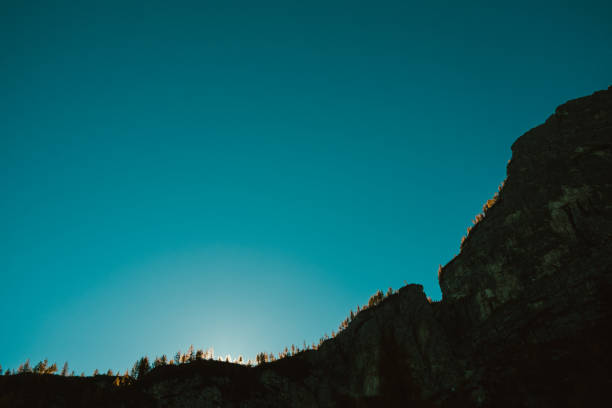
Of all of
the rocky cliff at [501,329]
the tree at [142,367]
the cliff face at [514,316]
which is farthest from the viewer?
the tree at [142,367]

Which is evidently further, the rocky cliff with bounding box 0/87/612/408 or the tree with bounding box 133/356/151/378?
the tree with bounding box 133/356/151/378

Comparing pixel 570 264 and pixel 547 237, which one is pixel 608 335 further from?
pixel 547 237

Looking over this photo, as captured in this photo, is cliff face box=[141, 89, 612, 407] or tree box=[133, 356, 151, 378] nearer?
cliff face box=[141, 89, 612, 407]

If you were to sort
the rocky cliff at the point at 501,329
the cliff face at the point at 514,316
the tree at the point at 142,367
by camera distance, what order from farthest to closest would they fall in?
1. the tree at the point at 142,367
2. the rocky cliff at the point at 501,329
3. the cliff face at the point at 514,316

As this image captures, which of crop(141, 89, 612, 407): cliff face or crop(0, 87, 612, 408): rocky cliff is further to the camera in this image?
crop(0, 87, 612, 408): rocky cliff

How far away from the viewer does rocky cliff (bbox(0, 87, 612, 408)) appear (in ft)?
131

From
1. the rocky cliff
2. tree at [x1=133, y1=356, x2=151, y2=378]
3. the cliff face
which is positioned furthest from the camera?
tree at [x1=133, y1=356, x2=151, y2=378]

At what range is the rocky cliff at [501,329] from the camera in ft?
131

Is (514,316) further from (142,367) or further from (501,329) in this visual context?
(142,367)

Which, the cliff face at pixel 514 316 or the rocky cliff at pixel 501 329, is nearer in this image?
the cliff face at pixel 514 316

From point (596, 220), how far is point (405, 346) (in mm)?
34295

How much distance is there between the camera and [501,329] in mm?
48094

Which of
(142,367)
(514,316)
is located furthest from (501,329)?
(142,367)

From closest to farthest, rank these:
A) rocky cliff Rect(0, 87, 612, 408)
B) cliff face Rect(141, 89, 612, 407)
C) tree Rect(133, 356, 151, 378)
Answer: cliff face Rect(141, 89, 612, 407)
rocky cliff Rect(0, 87, 612, 408)
tree Rect(133, 356, 151, 378)
